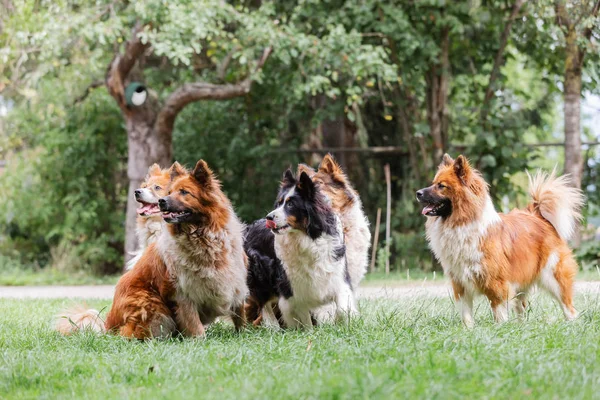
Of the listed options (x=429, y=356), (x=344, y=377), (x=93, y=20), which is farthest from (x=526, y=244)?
(x=93, y=20)

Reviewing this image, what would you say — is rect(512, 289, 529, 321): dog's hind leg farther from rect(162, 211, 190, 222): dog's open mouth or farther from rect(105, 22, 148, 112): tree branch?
rect(105, 22, 148, 112): tree branch

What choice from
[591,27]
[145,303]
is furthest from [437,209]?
[591,27]

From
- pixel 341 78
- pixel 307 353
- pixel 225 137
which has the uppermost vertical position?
pixel 341 78

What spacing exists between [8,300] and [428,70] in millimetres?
8498

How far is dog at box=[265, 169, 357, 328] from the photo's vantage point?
6.13 metres

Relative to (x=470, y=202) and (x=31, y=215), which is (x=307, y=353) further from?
(x=31, y=215)

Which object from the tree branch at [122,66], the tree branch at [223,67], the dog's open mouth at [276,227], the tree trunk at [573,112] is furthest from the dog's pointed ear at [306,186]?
the tree branch at [223,67]

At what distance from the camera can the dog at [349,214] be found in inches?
274

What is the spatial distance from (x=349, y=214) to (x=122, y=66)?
7.56 m

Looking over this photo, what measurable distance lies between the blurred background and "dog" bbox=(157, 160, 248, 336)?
5.57 meters

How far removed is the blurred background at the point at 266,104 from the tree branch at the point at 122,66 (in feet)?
0.10

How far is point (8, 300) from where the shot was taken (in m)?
10.4

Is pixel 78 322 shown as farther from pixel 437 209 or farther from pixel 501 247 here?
pixel 501 247

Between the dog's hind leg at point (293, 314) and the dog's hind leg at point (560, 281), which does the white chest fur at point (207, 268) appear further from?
the dog's hind leg at point (560, 281)
